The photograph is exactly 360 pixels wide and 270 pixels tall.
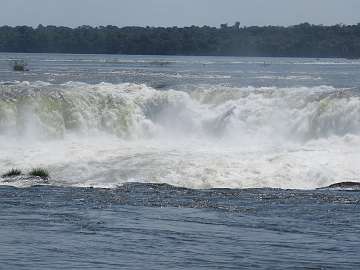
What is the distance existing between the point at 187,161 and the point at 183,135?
37.7ft

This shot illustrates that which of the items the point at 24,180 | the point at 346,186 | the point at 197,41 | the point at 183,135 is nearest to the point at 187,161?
the point at 24,180

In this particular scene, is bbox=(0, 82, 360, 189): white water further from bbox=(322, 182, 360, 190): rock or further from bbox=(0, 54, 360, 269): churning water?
bbox=(322, 182, 360, 190): rock

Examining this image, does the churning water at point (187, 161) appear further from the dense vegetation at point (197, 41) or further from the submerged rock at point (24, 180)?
the dense vegetation at point (197, 41)

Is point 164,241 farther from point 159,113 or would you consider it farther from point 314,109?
point 159,113

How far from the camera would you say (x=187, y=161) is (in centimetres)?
3173

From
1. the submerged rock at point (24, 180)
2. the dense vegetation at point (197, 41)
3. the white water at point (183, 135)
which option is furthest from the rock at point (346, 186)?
the dense vegetation at point (197, 41)

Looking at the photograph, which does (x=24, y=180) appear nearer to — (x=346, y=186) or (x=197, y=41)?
(x=346, y=186)

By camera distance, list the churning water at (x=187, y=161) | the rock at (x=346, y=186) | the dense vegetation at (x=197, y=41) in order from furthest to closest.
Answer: the dense vegetation at (x=197, y=41) → the rock at (x=346, y=186) → the churning water at (x=187, y=161)

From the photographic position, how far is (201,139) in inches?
1663

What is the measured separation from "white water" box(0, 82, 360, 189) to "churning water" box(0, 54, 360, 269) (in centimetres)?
5

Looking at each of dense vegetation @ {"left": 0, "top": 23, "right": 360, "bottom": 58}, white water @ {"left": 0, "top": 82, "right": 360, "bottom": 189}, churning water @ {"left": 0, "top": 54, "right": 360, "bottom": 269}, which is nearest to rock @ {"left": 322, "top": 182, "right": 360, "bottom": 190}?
churning water @ {"left": 0, "top": 54, "right": 360, "bottom": 269}

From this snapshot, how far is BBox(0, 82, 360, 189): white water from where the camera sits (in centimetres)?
3047

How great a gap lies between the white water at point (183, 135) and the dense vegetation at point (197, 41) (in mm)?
113824

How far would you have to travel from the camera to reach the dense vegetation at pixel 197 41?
161 meters
